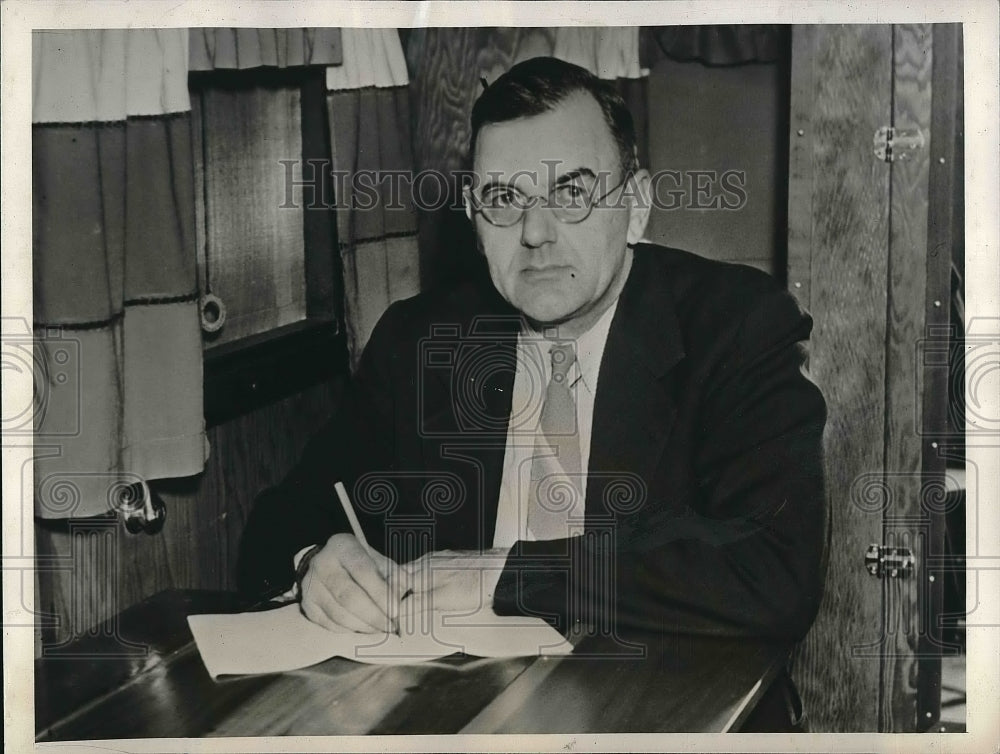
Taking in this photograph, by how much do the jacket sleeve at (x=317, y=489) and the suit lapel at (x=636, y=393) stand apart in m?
0.44

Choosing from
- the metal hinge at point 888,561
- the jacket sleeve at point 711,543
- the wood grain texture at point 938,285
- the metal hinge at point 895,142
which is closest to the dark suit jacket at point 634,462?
the jacket sleeve at point 711,543

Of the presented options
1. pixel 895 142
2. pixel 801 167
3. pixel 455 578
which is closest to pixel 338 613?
pixel 455 578

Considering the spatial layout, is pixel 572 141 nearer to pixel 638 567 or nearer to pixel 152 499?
pixel 638 567

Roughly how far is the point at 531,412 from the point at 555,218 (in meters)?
0.40

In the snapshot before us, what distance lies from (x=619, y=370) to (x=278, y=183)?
80 centimetres

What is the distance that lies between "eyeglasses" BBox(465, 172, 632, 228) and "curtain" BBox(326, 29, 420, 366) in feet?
0.51

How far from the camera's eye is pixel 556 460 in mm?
2410

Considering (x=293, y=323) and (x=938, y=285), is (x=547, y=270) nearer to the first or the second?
(x=293, y=323)

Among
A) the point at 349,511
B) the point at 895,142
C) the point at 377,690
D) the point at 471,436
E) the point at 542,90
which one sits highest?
the point at 542,90

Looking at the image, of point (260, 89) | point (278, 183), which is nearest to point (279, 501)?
point (278, 183)

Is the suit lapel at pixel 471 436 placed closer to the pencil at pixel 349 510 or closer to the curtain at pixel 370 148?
the pencil at pixel 349 510

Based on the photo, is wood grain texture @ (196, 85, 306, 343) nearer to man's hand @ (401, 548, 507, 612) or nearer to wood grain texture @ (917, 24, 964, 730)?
man's hand @ (401, 548, 507, 612)

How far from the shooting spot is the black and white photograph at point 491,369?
7.75 ft

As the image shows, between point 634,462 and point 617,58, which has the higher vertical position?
point 617,58
